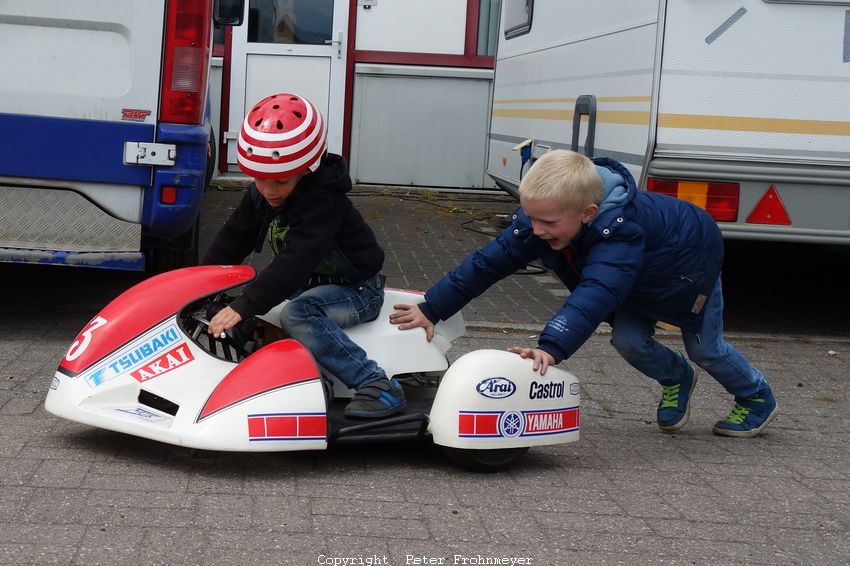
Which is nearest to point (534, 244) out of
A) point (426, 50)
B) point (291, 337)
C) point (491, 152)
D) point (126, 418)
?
point (291, 337)

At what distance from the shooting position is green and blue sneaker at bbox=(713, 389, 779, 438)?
4.59 metres

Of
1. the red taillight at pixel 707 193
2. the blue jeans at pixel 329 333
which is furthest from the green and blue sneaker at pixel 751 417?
the red taillight at pixel 707 193

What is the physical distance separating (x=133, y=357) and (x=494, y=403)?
1.15 meters

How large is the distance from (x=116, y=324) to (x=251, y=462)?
61cm

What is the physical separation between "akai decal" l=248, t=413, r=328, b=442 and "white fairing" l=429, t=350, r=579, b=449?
0.37m

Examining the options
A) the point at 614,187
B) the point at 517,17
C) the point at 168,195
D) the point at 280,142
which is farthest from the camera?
the point at 517,17

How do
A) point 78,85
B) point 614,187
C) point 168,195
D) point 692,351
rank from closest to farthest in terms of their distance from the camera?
point 614,187 < point 692,351 < point 78,85 < point 168,195

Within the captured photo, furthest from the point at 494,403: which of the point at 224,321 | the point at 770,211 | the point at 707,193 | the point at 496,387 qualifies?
the point at 770,211

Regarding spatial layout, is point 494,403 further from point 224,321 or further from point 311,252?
→ point 224,321

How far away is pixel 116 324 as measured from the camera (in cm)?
382

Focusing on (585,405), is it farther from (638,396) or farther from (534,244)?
(534,244)

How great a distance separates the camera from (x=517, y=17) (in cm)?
932

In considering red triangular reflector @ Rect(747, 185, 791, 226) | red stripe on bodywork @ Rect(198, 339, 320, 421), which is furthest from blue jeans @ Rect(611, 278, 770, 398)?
red triangular reflector @ Rect(747, 185, 791, 226)

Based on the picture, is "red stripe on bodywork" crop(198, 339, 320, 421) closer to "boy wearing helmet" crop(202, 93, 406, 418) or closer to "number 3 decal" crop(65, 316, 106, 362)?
"boy wearing helmet" crop(202, 93, 406, 418)
